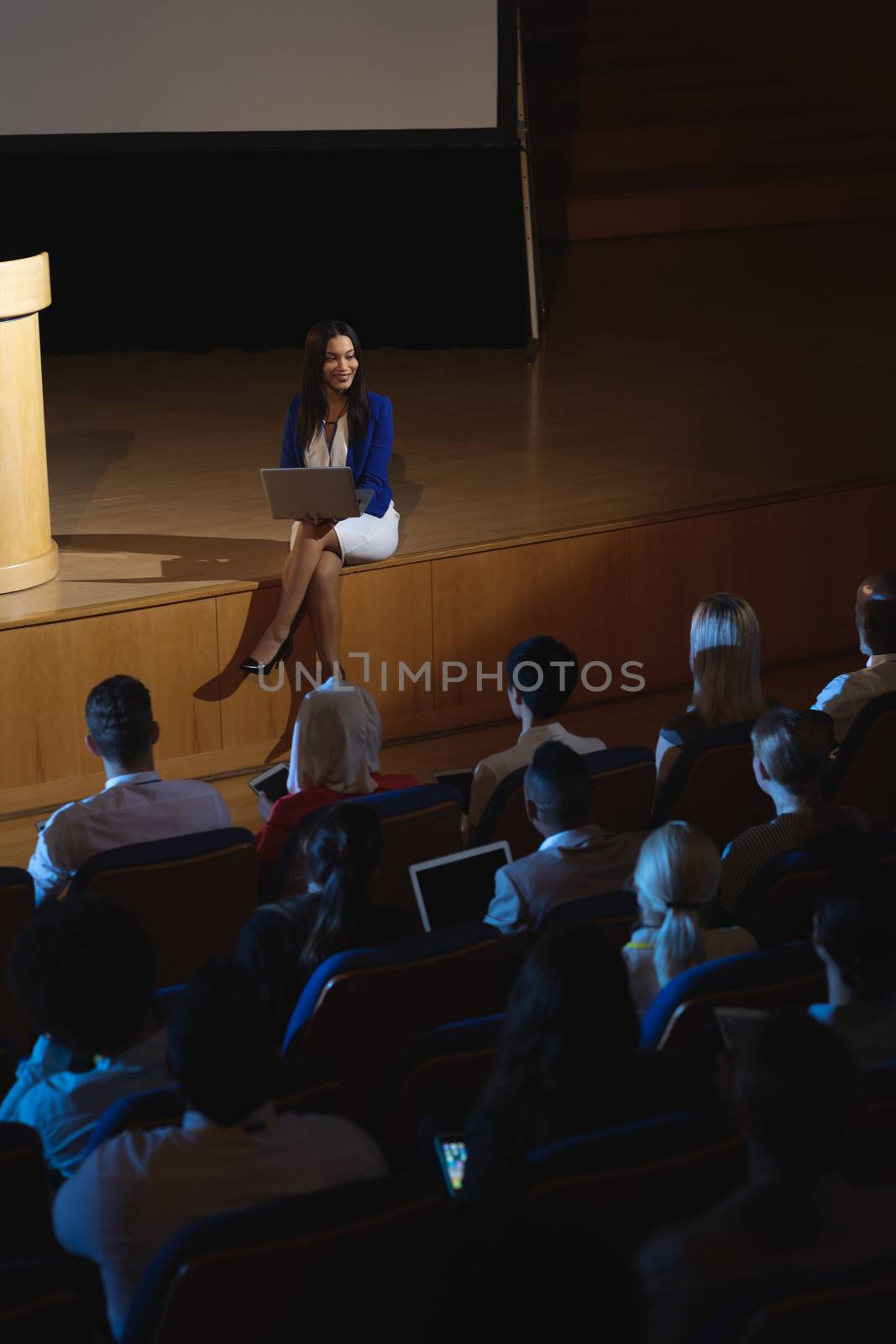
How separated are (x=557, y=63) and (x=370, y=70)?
9.53 ft

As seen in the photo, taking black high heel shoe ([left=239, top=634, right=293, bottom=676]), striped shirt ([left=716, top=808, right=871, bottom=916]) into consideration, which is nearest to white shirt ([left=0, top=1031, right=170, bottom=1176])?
striped shirt ([left=716, top=808, right=871, bottom=916])

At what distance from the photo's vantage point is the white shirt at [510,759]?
10.7 ft

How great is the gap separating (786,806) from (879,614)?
3.37 ft

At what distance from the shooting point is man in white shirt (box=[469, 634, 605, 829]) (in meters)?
3.28

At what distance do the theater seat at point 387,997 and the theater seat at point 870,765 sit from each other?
1.23 m

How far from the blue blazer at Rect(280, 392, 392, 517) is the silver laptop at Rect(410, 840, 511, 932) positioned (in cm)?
204

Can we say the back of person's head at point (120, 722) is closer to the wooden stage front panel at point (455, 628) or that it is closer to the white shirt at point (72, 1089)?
the white shirt at point (72, 1089)

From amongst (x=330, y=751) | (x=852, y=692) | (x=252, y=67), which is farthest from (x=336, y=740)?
(x=252, y=67)

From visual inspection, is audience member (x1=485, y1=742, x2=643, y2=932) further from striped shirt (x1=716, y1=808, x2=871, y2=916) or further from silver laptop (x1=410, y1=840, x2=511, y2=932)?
striped shirt (x1=716, y1=808, x2=871, y2=916)

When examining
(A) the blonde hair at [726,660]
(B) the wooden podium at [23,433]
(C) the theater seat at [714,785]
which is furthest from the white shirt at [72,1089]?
(B) the wooden podium at [23,433]

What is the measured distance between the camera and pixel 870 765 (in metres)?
3.28

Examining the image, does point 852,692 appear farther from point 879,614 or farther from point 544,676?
point 544,676

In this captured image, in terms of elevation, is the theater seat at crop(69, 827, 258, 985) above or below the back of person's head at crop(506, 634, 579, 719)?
below

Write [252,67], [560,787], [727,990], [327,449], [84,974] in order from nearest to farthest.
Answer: [84,974]
[727,990]
[560,787]
[327,449]
[252,67]
